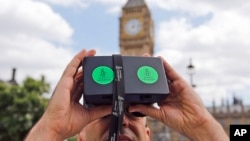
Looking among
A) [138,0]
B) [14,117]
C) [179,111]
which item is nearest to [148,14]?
[138,0]

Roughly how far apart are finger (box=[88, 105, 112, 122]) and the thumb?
0.43 ft

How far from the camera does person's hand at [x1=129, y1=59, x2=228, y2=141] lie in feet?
6.65

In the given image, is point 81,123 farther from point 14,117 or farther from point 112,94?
point 14,117

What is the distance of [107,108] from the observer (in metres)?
1.99

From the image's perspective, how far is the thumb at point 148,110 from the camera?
6.59ft

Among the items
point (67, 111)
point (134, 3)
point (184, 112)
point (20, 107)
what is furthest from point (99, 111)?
point (134, 3)

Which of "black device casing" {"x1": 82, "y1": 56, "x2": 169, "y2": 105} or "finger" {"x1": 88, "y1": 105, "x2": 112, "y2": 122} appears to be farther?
"finger" {"x1": 88, "y1": 105, "x2": 112, "y2": 122}

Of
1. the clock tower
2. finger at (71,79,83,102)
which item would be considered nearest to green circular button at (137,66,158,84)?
finger at (71,79,83,102)

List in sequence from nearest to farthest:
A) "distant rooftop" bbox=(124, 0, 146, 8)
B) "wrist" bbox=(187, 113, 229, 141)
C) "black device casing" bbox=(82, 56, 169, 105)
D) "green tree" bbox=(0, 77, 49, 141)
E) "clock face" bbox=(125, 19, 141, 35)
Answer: "black device casing" bbox=(82, 56, 169, 105) → "wrist" bbox=(187, 113, 229, 141) → "green tree" bbox=(0, 77, 49, 141) → "clock face" bbox=(125, 19, 141, 35) → "distant rooftop" bbox=(124, 0, 146, 8)

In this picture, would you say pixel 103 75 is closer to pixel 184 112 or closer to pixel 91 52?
pixel 91 52

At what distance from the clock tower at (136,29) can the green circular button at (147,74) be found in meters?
72.5

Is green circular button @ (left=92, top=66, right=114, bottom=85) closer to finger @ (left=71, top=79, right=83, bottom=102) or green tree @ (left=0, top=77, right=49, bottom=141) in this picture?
finger @ (left=71, top=79, right=83, bottom=102)

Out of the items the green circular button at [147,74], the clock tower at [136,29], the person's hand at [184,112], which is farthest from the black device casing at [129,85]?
the clock tower at [136,29]

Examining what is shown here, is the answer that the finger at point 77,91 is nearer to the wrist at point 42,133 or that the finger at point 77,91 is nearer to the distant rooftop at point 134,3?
the wrist at point 42,133
